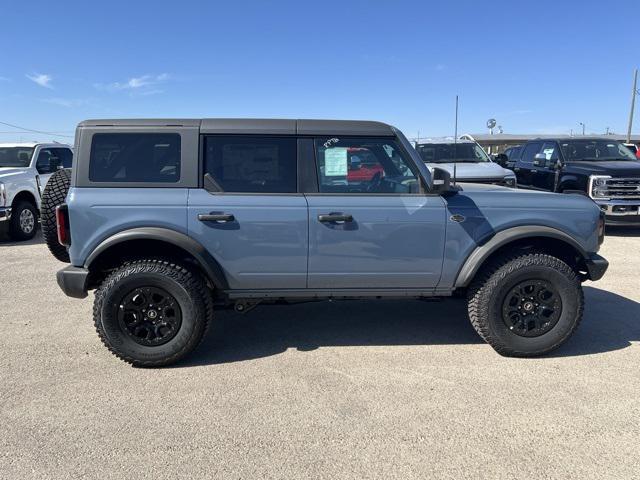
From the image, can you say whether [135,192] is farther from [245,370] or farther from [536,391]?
[536,391]

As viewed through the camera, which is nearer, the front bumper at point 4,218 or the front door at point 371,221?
the front door at point 371,221

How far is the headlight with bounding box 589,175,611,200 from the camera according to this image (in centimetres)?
916

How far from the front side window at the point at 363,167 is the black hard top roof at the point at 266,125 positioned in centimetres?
7

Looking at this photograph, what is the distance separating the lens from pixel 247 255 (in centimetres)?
370

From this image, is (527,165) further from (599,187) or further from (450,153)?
(599,187)

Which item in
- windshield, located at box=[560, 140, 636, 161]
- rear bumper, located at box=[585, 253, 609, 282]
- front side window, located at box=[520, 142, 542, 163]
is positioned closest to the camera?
rear bumper, located at box=[585, 253, 609, 282]

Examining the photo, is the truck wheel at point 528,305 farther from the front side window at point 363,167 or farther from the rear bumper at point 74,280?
the rear bumper at point 74,280

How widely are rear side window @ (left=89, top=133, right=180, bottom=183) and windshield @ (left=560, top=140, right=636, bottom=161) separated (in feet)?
30.8

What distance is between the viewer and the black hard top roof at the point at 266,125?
3.73m

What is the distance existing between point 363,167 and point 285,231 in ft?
2.68

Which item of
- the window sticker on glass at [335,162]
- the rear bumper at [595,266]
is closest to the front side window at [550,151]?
A: the rear bumper at [595,266]

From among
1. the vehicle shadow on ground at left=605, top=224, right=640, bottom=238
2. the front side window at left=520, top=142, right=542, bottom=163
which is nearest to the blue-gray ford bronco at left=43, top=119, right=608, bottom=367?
the vehicle shadow on ground at left=605, top=224, right=640, bottom=238

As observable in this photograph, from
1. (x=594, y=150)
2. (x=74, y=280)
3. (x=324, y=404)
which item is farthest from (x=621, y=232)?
(x=74, y=280)

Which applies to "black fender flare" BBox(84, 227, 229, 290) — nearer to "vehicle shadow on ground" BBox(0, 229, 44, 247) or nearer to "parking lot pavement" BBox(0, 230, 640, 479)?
"parking lot pavement" BBox(0, 230, 640, 479)
